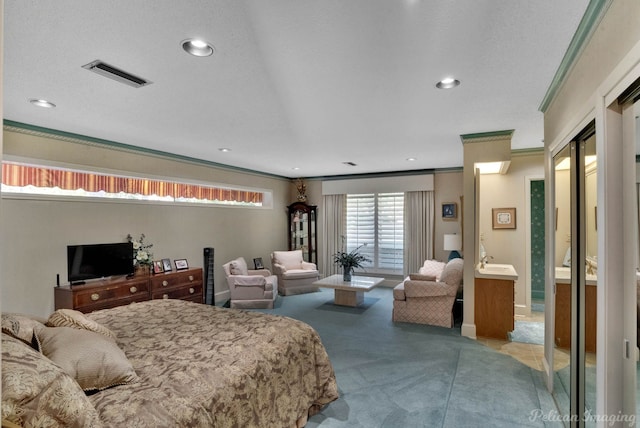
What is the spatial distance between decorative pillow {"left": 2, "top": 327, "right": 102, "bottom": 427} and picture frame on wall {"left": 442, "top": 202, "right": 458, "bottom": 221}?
21.6 feet

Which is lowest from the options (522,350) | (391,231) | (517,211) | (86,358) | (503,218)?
(522,350)

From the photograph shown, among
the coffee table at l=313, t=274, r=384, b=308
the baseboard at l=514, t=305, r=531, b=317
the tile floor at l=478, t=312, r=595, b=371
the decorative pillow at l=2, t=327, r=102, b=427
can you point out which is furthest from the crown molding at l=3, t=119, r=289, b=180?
the baseboard at l=514, t=305, r=531, b=317

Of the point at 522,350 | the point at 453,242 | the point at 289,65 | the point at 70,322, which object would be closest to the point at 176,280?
the point at 70,322

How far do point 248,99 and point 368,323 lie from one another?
3293mm

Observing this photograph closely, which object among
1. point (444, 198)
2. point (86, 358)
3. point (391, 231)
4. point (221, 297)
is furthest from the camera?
point (391, 231)

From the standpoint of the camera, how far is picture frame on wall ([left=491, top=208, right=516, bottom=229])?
5.23m

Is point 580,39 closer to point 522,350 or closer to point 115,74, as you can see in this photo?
point 115,74

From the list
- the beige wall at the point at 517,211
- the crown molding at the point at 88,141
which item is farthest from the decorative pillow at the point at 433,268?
the crown molding at the point at 88,141

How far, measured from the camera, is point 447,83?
260cm

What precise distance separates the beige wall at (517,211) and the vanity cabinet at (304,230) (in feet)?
12.3

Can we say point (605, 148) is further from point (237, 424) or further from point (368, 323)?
point (368, 323)

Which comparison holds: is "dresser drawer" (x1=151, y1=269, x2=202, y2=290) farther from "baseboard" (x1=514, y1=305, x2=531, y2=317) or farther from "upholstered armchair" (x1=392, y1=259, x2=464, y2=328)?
"baseboard" (x1=514, y1=305, x2=531, y2=317)

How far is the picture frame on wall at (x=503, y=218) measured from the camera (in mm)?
5234

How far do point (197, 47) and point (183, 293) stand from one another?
3.68m
